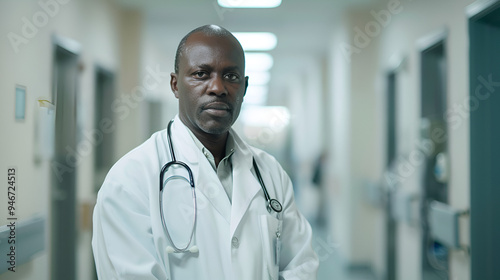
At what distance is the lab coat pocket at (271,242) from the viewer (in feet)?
3.05

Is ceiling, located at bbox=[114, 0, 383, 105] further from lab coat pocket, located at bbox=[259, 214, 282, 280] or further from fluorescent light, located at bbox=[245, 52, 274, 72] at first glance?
lab coat pocket, located at bbox=[259, 214, 282, 280]

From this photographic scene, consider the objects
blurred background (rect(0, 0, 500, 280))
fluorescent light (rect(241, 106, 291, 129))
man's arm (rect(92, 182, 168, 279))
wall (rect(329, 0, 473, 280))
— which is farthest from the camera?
fluorescent light (rect(241, 106, 291, 129))

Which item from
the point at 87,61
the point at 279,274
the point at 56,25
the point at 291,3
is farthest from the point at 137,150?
the point at 291,3

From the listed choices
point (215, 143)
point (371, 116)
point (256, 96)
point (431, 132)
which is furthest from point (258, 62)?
point (215, 143)

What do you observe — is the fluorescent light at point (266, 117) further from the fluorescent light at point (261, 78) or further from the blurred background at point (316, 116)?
the fluorescent light at point (261, 78)

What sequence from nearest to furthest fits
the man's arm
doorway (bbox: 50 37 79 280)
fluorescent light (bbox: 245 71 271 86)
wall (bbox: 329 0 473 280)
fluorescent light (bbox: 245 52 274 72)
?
the man's arm
doorway (bbox: 50 37 79 280)
wall (bbox: 329 0 473 280)
fluorescent light (bbox: 245 52 274 72)
fluorescent light (bbox: 245 71 271 86)

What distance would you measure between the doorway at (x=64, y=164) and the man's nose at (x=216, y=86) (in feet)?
3.18

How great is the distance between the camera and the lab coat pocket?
36.6 inches

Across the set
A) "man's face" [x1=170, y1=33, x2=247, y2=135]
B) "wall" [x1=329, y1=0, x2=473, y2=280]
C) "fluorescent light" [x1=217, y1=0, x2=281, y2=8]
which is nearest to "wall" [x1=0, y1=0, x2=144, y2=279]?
"fluorescent light" [x1=217, y1=0, x2=281, y2=8]

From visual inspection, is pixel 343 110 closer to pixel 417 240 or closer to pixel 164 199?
pixel 417 240

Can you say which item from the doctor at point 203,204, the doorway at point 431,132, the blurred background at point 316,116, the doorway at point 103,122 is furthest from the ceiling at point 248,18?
the doctor at point 203,204

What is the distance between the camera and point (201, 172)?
0.95 metres

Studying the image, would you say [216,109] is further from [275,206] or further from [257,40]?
[257,40]

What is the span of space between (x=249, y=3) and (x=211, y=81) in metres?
1.27
